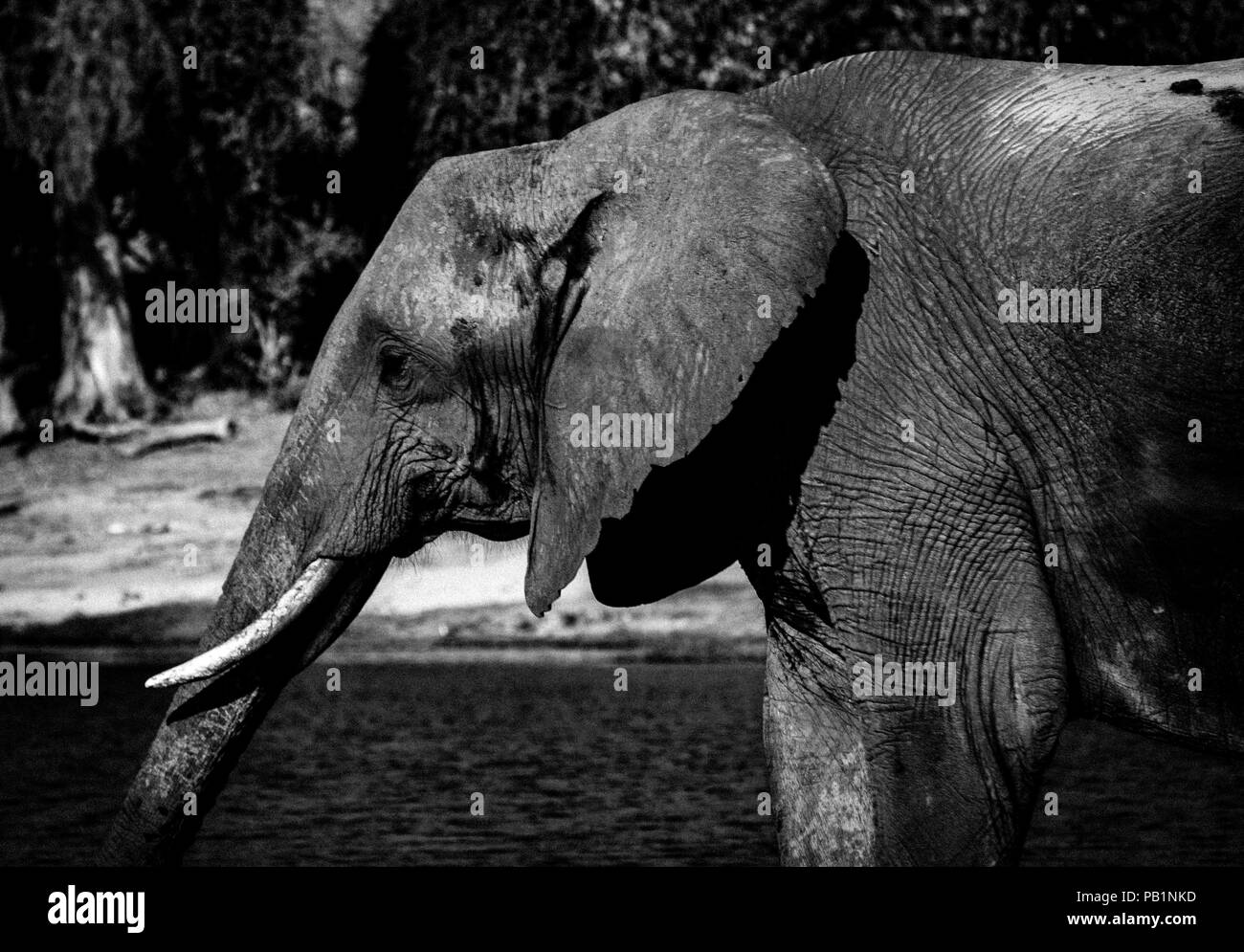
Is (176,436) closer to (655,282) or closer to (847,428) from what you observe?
(655,282)

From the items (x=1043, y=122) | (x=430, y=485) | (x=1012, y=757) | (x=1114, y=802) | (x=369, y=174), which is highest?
(x=369, y=174)

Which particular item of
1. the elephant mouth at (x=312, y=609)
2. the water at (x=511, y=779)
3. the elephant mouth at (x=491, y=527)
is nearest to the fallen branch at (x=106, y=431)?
the water at (x=511, y=779)

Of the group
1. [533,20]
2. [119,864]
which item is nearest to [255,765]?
[119,864]

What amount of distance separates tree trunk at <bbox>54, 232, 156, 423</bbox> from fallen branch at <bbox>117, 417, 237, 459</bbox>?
4.32ft

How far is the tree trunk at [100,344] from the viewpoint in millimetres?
19797

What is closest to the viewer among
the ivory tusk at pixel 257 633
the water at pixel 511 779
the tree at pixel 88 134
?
the ivory tusk at pixel 257 633

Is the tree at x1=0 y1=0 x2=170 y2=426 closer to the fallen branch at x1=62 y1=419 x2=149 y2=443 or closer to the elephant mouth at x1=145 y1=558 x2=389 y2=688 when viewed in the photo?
the fallen branch at x1=62 y1=419 x2=149 y2=443

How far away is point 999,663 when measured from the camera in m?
5.03

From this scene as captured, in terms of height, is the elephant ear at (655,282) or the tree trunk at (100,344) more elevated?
the tree trunk at (100,344)

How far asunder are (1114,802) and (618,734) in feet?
10.0

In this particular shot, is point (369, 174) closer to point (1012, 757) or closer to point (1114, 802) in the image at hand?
point (1114, 802)

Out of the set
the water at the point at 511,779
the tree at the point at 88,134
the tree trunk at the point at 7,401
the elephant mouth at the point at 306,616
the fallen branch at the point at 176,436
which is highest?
the tree at the point at 88,134

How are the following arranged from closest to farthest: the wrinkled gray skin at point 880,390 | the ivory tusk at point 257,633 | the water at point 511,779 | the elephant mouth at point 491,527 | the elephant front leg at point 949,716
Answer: the wrinkled gray skin at point 880,390 < the elephant front leg at point 949,716 < the ivory tusk at point 257,633 < the elephant mouth at point 491,527 < the water at point 511,779

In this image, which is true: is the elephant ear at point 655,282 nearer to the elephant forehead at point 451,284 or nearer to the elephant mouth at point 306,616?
the elephant forehead at point 451,284
